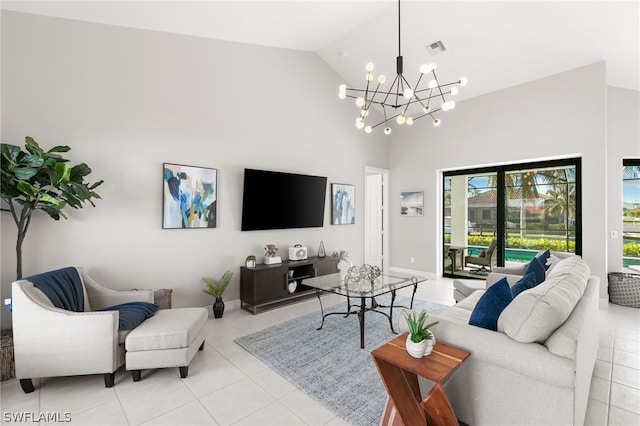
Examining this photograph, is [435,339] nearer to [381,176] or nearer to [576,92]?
[576,92]

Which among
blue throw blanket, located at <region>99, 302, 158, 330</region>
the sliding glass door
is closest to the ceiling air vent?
the sliding glass door

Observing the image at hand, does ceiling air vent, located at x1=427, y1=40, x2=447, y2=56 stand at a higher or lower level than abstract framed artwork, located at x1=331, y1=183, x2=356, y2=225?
higher

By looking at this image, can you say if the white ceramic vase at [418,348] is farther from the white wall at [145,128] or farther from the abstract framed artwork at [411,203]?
the abstract framed artwork at [411,203]

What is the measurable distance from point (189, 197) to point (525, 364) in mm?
3637

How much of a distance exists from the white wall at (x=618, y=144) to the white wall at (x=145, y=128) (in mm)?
4747

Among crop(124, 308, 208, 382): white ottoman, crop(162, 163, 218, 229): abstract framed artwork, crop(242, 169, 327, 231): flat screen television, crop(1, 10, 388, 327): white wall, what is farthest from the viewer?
crop(242, 169, 327, 231): flat screen television

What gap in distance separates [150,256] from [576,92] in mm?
6313

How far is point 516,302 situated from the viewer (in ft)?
5.64

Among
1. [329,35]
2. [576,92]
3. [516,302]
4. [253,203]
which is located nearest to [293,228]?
[253,203]

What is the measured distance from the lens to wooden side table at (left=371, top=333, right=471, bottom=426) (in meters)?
1.53

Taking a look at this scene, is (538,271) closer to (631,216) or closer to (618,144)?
(618,144)

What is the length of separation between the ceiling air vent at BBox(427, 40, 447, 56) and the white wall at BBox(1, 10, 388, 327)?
1987 mm

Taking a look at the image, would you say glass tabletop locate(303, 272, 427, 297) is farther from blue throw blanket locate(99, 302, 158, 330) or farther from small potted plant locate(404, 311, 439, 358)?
blue throw blanket locate(99, 302, 158, 330)

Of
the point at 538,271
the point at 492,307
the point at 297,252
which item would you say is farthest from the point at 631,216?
the point at 297,252
